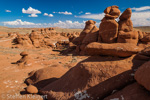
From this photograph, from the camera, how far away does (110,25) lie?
12.5m

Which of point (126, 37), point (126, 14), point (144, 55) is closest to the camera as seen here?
point (144, 55)

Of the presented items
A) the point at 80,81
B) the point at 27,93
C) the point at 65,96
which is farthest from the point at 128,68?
the point at 27,93

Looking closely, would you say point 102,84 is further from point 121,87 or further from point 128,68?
point 128,68

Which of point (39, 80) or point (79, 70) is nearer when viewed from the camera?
point (79, 70)

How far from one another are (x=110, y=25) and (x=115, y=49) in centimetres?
909

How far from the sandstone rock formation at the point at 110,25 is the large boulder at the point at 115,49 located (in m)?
8.50

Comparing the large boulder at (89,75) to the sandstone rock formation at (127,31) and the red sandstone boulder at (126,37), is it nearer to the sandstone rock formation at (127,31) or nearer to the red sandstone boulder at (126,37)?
the red sandstone boulder at (126,37)

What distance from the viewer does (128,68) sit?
400 cm

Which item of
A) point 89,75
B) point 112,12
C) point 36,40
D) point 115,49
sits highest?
point 112,12

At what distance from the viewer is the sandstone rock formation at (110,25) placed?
1242cm

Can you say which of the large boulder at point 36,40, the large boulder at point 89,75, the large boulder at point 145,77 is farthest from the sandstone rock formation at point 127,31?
the large boulder at point 36,40

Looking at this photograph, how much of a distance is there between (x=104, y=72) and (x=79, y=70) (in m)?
1.29

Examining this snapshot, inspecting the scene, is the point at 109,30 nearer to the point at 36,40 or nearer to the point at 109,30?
the point at 109,30

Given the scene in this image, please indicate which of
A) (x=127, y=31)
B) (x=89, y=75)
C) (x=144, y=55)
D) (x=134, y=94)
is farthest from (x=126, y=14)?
(x=134, y=94)
